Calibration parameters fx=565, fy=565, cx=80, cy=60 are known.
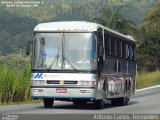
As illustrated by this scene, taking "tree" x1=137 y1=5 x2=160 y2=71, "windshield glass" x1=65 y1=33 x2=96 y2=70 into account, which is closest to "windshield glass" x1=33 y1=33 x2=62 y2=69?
"windshield glass" x1=65 y1=33 x2=96 y2=70

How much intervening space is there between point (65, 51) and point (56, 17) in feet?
429

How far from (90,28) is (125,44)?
17.5ft

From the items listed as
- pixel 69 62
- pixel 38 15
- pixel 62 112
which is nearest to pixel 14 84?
pixel 69 62

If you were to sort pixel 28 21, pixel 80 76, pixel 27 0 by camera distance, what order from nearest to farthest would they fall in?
pixel 80 76 < pixel 28 21 < pixel 27 0

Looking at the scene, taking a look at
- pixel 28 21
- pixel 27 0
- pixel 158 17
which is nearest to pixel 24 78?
pixel 158 17

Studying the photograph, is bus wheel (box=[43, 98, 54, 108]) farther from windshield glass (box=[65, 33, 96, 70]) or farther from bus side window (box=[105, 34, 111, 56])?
bus side window (box=[105, 34, 111, 56])

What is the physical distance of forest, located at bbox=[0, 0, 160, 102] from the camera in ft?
88.3

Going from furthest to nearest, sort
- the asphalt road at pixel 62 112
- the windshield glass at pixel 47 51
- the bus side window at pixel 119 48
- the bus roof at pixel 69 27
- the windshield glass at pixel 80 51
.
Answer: the bus side window at pixel 119 48 → the bus roof at pixel 69 27 → the windshield glass at pixel 47 51 → the windshield glass at pixel 80 51 → the asphalt road at pixel 62 112

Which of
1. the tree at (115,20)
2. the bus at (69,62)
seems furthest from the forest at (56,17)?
the bus at (69,62)

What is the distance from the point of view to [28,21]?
465 feet

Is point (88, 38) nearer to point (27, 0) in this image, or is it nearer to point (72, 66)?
point (72, 66)

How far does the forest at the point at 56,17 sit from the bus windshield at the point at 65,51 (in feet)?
2.34

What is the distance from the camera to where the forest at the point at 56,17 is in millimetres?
26922

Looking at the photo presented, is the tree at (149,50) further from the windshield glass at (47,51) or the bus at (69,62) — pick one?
the windshield glass at (47,51)
